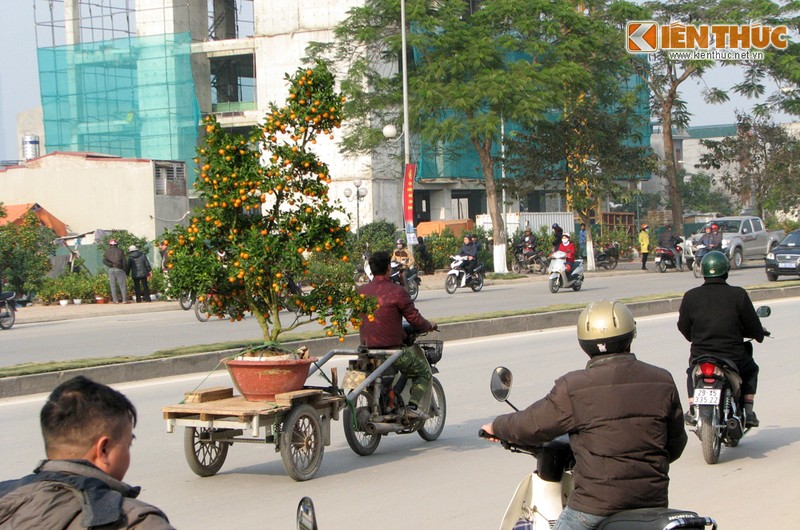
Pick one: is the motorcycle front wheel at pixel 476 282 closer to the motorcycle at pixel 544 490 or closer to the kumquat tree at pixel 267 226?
the kumquat tree at pixel 267 226

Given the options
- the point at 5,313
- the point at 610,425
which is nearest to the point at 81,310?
the point at 5,313

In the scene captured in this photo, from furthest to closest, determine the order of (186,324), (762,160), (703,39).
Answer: (762,160) → (703,39) → (186,324)

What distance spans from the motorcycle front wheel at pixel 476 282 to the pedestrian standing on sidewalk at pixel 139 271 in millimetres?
8770

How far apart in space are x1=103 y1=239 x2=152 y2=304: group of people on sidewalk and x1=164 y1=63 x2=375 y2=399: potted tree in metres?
19.4

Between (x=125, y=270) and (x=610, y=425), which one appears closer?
(x=610, y=425)

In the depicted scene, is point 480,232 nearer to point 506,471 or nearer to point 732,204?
point 506,471

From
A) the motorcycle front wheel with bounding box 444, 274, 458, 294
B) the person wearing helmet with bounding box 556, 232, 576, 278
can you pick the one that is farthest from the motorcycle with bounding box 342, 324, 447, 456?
the motorcycle front wheel with bounding box 444, 274, 458, 294

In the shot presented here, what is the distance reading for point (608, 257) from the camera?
4147 cm

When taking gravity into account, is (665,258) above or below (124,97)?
below

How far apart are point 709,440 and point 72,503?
6.29 metres

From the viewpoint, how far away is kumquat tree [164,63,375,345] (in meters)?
7.61

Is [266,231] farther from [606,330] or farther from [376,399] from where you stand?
[606,330]

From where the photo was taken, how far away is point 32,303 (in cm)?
2903

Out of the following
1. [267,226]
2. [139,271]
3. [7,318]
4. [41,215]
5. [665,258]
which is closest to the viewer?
[267,226]
